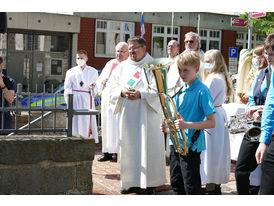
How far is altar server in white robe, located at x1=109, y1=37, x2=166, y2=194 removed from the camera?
224 inches

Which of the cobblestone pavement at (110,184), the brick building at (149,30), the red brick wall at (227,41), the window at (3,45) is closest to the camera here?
the cobblestone pavement at (110,184)

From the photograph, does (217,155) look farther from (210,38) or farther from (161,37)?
(210,38)

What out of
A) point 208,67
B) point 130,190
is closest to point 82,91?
point 130,190

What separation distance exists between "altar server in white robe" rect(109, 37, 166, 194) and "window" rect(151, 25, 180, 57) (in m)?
22.5

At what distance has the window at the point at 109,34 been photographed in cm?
2702

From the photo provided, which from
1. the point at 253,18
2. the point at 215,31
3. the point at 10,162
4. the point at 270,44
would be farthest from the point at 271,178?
the point at 215,31

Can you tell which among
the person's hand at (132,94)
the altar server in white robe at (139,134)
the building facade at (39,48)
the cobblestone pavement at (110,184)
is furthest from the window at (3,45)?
the person's hand at (132,94)

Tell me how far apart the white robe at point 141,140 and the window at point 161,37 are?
74.1 feet

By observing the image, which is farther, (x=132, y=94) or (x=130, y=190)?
(x=130, y=190)

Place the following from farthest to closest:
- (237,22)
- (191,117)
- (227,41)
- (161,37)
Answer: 1. (227,41)
2. (161,37)
3. (237,22)
4. (191,117)

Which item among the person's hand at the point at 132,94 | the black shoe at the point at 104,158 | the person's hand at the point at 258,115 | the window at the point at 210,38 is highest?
the window at the point at 210,38

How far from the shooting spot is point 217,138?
19.0 feet

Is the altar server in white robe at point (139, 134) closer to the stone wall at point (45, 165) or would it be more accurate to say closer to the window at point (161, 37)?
the stone wall at point (45, 165)

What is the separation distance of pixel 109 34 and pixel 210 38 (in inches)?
272
